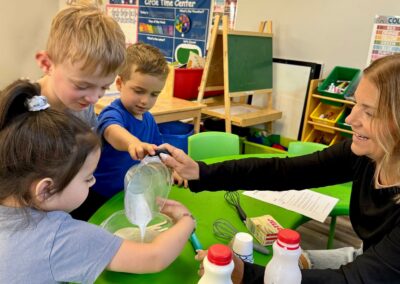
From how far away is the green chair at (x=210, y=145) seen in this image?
1725 millimetres

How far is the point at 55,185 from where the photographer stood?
70cm

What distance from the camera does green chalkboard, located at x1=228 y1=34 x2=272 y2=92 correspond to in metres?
2.74

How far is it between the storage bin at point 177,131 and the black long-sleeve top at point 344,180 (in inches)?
45.1

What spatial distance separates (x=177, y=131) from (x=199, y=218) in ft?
5.16

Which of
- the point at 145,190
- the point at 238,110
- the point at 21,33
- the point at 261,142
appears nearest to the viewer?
the point at 145,190

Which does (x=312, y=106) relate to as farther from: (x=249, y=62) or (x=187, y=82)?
(x=187, y=82)

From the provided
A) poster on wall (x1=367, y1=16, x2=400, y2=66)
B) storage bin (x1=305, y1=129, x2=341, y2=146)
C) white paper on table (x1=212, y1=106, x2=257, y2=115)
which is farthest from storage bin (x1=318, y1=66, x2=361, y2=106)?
white paper on table (x1=212, y1=106, x2=257, y2=115)

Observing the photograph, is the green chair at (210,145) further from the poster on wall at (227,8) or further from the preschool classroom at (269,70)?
the poster on wall at (227,8)

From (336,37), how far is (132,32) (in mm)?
2244

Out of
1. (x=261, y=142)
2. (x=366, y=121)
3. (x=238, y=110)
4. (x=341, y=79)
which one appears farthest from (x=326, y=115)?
(x=366, y=121)

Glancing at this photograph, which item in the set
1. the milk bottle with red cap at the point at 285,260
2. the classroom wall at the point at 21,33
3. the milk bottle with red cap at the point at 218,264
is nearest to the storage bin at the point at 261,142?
the milk bottle with red cap at the point at 285,260

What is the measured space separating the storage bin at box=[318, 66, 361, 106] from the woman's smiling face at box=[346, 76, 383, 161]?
1774 millimetres

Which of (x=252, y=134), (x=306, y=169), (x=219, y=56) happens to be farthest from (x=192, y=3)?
(x=306, y=169)

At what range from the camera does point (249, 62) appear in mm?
2877
